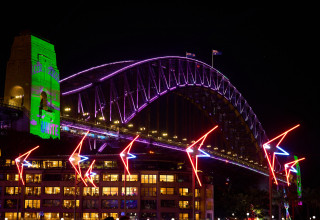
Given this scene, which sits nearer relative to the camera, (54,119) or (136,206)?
(54,119)

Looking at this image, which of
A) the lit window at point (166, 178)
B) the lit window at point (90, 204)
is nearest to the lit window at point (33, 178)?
the lit window at point (90, 204)

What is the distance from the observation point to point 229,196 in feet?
490

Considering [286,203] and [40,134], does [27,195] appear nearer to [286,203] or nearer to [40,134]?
[40,134]

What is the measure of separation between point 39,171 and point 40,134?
122 ft

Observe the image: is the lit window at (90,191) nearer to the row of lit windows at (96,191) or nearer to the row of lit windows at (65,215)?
the row of lit windows at (96,191)

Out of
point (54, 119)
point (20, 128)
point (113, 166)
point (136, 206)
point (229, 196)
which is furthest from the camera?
point (229, 196)

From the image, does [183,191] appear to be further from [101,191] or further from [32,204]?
[32,204]

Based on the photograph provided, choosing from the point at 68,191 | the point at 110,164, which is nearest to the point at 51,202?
the point at 68,191

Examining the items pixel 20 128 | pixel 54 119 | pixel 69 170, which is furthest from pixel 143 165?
pixel 20 128

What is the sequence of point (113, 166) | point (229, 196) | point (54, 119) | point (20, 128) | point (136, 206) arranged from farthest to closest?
1. point (229, 196)
2. point (113, 166)
3. point (136, 206)
4. point (54, 119)
5. point (20, 128)

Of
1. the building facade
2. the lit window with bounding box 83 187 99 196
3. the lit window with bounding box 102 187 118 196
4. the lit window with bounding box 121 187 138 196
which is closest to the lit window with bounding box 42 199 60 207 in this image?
the building facade

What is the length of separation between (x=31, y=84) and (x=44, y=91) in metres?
4.09

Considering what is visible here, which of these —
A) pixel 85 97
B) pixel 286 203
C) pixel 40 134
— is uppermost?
pixel 85 97

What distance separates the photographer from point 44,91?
269ft
